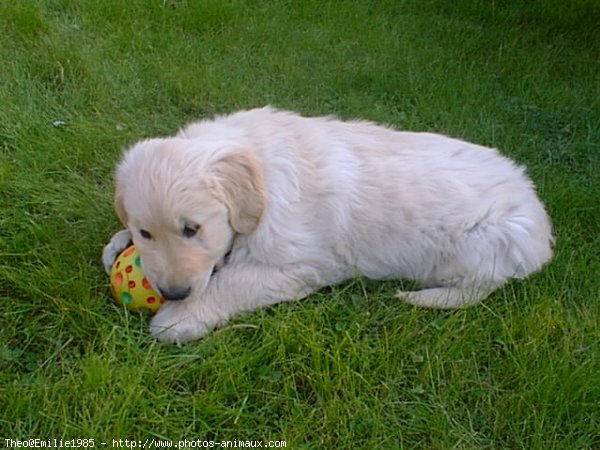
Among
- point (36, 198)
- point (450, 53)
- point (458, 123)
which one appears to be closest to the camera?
point (36, 198)

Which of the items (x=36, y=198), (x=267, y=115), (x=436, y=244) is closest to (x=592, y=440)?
(x=436, y=244)

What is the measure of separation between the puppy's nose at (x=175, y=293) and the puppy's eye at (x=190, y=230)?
0.69ft

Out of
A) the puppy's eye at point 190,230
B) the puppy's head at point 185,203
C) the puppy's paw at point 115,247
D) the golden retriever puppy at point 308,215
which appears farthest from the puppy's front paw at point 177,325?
the puppy's paw at point 115,247

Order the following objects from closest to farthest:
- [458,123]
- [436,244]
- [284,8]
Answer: [436,244] < [458,123] < [284,8]

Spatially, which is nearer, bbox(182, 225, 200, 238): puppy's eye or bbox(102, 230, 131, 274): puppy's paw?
bbox(182, 225, 200, 238): puppy's eye

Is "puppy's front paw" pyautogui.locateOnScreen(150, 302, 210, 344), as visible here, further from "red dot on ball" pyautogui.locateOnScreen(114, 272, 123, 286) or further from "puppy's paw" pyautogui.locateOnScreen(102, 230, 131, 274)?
"puppy's paw" pyautogui.locateOnScreen(102, 230, 131, 274)

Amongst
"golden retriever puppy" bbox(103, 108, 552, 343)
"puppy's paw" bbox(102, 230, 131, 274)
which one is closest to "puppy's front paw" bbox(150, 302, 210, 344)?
"golden retriever puppy" bbox(103, 108, 552, 343)

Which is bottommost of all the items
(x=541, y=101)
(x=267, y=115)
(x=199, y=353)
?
(x=541, y=101)

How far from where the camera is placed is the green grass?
2.83 metres

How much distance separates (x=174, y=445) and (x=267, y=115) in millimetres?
1700

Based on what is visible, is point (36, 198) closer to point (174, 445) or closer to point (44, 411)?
point (44, 411)

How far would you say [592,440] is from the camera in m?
2.90

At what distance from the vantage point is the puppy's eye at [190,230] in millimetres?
3029

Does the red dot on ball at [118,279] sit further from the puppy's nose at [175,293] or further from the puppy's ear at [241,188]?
the puppy's ear at [241,188]
